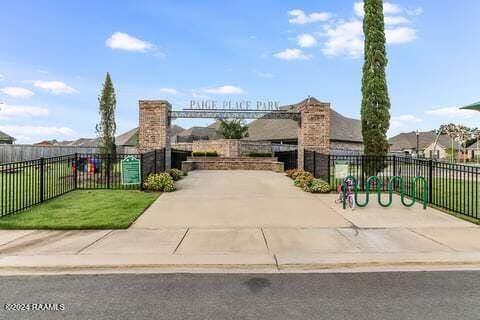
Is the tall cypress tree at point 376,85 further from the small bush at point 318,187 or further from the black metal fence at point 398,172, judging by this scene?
the small bush at point 318,187

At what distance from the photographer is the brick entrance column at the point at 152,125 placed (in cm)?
1647

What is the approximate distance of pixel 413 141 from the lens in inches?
2879

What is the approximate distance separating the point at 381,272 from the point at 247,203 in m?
5.54

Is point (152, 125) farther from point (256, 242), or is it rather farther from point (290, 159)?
point (256, 242)

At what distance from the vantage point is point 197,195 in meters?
11.7

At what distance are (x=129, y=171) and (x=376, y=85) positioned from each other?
34.4 ft

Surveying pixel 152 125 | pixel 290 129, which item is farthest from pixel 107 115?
pixel 290 129

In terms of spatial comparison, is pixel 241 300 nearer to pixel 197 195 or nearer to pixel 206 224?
pixel 206 224

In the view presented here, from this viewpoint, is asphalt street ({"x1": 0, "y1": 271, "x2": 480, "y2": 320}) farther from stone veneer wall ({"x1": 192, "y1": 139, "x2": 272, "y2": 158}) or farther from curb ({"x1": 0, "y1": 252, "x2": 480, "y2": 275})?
stone veneer wall ({"x1": 192, "y1": 139, "x2": 272, "y2": 158})

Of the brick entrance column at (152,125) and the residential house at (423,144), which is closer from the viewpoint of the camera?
the brick entrance column at (152,125)

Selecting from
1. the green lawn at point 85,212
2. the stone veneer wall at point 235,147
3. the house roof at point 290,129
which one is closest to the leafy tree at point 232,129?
the house roof at point 290,129

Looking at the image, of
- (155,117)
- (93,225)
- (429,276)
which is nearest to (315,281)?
(429,276)

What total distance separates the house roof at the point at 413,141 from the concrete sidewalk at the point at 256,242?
6780 cm

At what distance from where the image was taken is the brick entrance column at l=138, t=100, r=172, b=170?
16.5 metres
